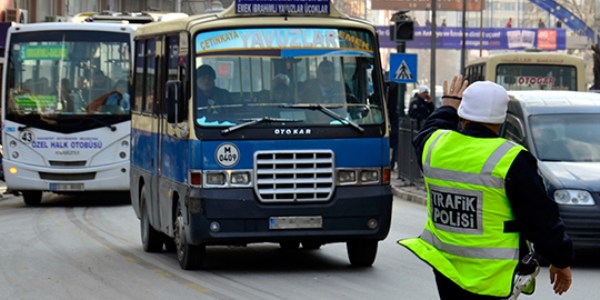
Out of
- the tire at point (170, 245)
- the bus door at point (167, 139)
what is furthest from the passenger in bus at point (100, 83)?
the bus door at point (167, 139)

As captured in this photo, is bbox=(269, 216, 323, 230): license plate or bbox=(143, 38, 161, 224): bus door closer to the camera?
bbox=(269, 216, 323, 230): license plate

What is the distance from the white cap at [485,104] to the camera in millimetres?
6008

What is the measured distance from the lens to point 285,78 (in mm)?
13195

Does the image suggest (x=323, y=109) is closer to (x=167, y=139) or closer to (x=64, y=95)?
(x=167, y=139)

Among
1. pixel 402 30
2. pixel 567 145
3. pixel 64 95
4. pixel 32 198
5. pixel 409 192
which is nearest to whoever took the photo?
pixel 567 145

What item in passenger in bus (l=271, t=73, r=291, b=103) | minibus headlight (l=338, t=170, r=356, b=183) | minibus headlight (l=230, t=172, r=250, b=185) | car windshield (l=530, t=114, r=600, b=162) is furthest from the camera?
car windshield (l=530, t=114, r=600, b=162)

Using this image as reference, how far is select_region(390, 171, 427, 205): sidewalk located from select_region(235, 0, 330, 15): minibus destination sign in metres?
10.1

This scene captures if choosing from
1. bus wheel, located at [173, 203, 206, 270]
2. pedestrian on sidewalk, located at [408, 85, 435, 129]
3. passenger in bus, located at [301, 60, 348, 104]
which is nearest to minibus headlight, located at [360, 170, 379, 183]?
Answer: passenger in bus, located at [301, 60, 348, 104]

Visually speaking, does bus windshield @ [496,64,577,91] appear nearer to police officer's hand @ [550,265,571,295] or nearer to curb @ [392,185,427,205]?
curb @ [392,185,427,205]

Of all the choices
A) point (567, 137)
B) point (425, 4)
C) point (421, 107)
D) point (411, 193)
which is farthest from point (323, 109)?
point (425, 4)

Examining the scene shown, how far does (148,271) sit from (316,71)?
247 cm

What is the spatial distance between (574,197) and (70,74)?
11.8m

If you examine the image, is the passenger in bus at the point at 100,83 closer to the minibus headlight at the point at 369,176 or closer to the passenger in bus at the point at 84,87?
the passenger in bus at the point at 84,87

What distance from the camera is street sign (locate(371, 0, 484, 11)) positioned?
243 ft
